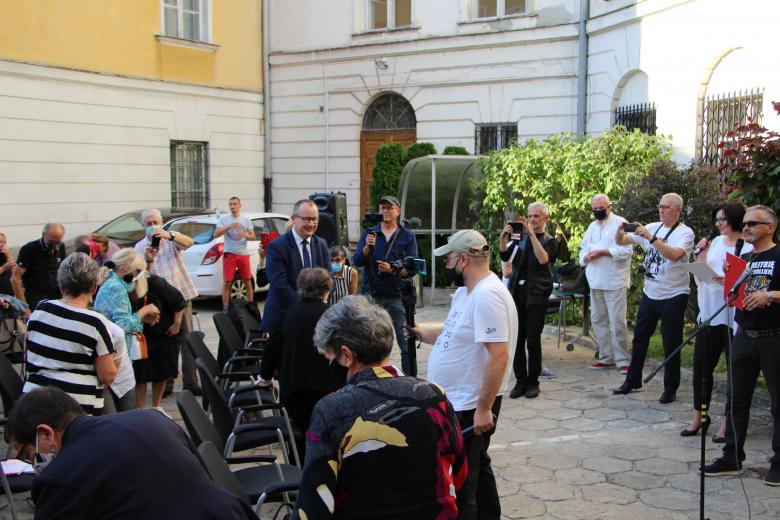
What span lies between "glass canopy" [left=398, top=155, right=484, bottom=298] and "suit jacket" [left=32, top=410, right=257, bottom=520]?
10.9 metres

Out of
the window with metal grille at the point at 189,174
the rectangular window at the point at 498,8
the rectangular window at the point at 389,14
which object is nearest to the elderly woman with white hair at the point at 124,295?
the window with metal grille at the point at 189,174

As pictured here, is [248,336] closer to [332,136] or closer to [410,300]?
[410,300]

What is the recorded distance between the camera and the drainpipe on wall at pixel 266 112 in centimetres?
2020

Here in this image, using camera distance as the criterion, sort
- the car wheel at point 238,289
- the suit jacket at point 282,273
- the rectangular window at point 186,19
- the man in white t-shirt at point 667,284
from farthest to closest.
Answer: the rectangular window at point 186,19
the car wheel at point 238,289
the man in white t-shirt at point 667,284
the suit jacket at point 282,273

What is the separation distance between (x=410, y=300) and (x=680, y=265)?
2.32 m

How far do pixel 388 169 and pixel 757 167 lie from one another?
9.93 m

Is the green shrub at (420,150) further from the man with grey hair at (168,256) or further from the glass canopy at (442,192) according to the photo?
the man with grey hair at (168,256)

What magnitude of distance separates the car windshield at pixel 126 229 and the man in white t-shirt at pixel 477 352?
10.1 metres

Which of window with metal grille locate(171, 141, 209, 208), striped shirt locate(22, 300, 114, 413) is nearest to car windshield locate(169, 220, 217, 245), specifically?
window with metal grille locate(171, 141, 209, 208)

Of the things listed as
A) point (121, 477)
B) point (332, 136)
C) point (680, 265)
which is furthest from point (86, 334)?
point (332, 136)

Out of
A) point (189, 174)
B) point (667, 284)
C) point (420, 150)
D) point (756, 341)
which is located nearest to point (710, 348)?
point (756, 341)

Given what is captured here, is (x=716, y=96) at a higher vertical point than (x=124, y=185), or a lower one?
higher

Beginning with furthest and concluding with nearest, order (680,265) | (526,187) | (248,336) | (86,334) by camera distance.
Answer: (526,187) < (248,336) < (680,265) < (86,334)

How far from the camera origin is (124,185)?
1700cm
